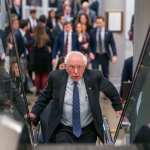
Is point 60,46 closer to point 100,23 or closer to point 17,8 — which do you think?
point 100,23

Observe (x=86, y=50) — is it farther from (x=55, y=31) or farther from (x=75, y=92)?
(x=75, y=92)

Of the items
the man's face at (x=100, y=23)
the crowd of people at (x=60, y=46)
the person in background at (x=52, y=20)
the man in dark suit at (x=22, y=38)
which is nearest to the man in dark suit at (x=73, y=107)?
the man in dark suit at (x=22, y=38)

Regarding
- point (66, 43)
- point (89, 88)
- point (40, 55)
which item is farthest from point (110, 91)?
point (40, 55)

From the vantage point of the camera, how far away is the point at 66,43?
12992 millimetres

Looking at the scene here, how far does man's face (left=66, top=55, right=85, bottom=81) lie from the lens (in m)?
6.75

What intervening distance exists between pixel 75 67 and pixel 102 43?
6561 millimetres

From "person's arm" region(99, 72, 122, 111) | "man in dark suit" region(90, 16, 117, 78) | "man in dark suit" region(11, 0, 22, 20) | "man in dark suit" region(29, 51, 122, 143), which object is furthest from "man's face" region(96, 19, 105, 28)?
"man in dark suit" region(29, 51, 122, 143)

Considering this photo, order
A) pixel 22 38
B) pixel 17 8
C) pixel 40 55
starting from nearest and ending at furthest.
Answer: pixel 22 38 < pixel 40 55 < pixel 17 8

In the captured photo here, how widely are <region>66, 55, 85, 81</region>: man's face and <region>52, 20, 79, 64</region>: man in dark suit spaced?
20.0 ft

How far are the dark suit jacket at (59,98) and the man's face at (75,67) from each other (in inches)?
3.9

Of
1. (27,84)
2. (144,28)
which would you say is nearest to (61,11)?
(27,84)

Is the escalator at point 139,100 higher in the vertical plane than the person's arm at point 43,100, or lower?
higher

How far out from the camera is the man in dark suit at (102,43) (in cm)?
1319

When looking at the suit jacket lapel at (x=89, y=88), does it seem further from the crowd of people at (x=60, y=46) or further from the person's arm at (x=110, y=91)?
the crowd of people at (x=60, y=46)
